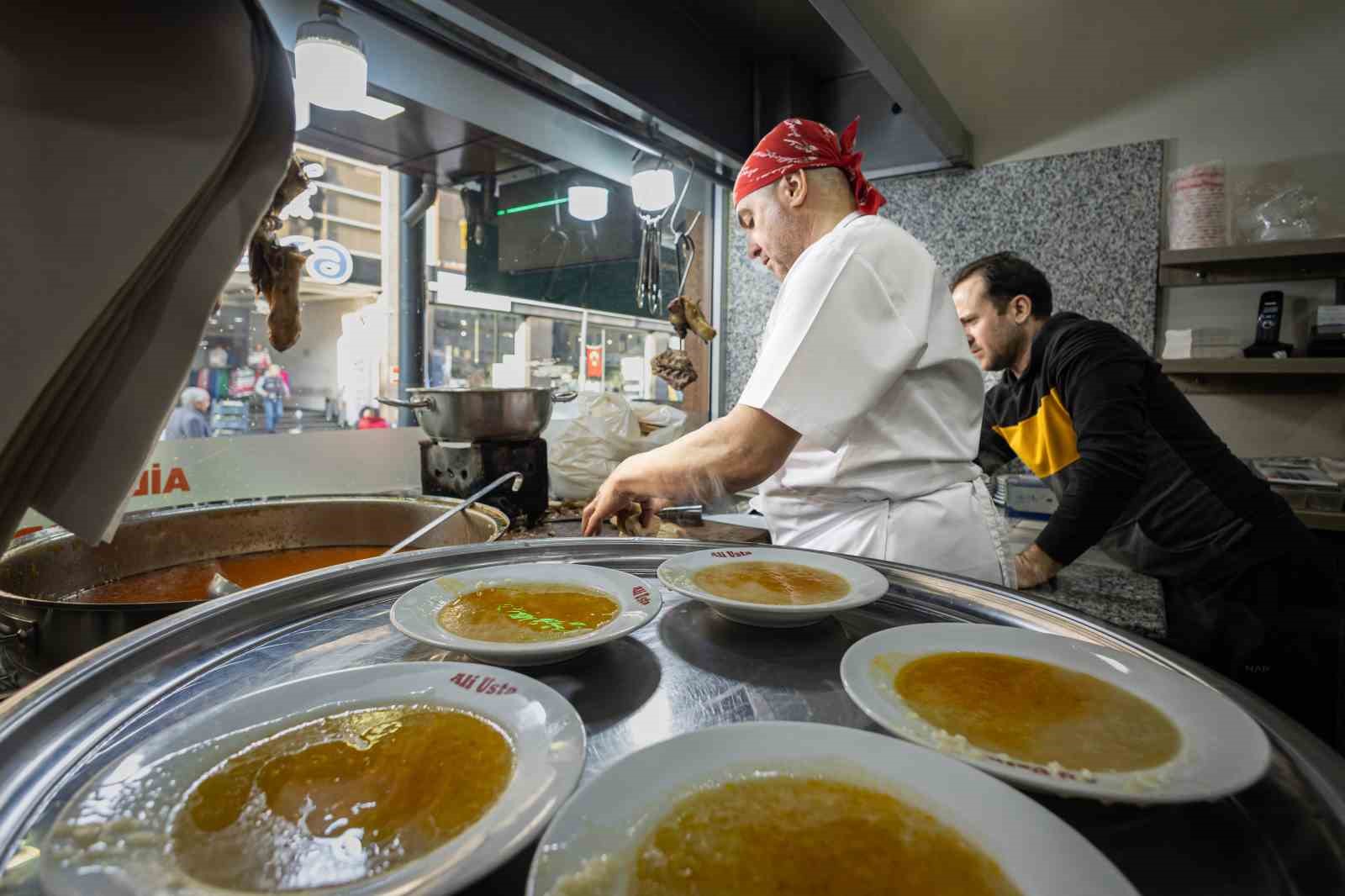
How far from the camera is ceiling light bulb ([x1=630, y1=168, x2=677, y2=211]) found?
105 inches

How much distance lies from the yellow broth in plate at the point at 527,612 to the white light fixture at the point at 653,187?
85.1 inches

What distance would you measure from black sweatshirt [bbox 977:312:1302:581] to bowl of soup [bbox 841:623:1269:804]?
150 centimetres

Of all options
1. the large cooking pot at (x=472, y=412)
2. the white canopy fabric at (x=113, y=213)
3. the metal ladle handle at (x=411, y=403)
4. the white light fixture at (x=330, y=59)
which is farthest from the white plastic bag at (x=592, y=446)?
the white canopy fabric at (x=113, y=213)

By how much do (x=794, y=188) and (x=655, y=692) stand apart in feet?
4.44

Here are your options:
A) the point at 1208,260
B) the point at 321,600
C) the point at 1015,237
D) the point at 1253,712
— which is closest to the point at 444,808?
the point at 321,600

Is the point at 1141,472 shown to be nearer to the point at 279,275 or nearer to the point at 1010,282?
the point at 1010,282

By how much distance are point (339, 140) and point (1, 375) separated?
2575 millimetres

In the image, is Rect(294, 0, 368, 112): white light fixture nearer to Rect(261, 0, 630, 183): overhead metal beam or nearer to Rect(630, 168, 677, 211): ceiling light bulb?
Rect(261, 0, 630, 183): overhead metal beam

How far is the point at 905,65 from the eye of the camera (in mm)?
2121

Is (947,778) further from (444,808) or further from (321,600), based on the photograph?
(321,600)

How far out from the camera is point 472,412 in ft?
5.92

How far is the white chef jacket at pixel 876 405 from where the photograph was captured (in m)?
1.32

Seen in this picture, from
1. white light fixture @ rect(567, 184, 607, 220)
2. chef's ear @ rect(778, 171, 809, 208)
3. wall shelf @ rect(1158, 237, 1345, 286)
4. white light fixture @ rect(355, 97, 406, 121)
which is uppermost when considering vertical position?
white light fixture @ rect(355, 97, 406, 121)

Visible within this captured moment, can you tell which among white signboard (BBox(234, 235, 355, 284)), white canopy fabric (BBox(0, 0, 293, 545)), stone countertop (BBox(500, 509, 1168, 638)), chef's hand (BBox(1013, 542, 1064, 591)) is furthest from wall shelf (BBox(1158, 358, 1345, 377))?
white signboard (BBox(234, 235, 355, 284))
